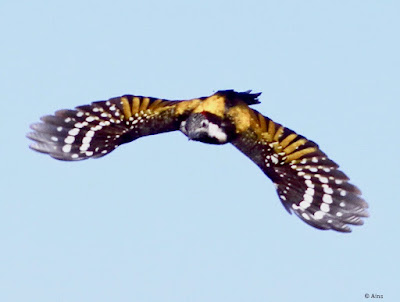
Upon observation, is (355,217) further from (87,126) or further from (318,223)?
(87,126)

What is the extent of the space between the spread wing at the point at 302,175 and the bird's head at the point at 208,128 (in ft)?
0.83

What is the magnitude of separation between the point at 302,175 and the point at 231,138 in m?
1.17

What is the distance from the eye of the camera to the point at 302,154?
15000mm

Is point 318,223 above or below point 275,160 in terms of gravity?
below

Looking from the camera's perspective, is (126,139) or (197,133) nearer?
(197,133)

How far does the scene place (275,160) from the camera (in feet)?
49.1

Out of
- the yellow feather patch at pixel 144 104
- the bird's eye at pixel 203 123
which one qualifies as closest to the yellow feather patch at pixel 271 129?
the bird's eye at pixel 203 123

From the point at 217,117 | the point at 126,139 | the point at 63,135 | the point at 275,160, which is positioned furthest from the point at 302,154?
the point at 63,135

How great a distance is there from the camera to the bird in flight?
1455 cm

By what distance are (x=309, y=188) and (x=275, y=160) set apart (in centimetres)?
62

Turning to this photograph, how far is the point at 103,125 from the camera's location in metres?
15.5

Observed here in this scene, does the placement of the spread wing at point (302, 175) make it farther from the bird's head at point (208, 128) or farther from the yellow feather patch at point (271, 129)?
the bird's head at point (208, 128)

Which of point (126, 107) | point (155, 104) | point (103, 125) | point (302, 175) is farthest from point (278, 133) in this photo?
point (103, 125)

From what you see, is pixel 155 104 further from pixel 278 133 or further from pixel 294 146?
pixel 294 146
